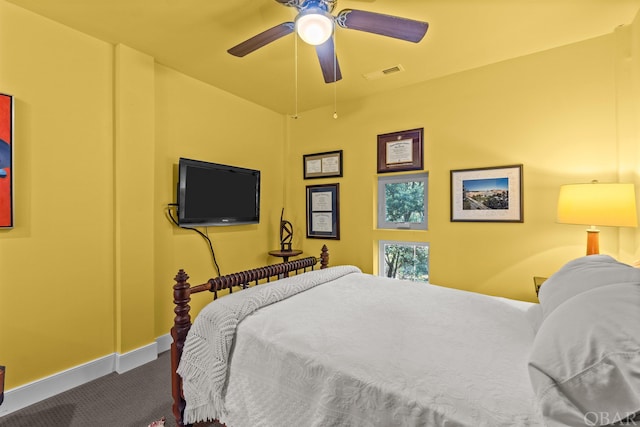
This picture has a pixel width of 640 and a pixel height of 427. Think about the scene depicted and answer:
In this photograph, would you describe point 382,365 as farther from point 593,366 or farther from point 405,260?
point 405,260

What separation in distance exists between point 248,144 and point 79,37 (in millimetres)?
1699

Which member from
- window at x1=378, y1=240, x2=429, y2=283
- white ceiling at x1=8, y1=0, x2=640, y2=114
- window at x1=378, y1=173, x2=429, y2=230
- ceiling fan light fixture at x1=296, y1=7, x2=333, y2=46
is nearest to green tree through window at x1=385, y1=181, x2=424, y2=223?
window at x1=378, y1=173, x2=429, y2=230

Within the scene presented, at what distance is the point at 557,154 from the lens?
2484 millimetres

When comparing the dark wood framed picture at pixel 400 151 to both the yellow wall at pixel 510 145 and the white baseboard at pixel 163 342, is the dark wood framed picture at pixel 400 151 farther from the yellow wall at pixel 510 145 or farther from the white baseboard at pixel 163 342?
the white baseboard at pixel 163 342

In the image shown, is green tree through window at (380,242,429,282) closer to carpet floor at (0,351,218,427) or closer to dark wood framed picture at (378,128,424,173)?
dark wood framed picture at (378,128,424,173)

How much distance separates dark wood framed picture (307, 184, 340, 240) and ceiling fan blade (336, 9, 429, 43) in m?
1.94

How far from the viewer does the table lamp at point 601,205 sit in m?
1.90

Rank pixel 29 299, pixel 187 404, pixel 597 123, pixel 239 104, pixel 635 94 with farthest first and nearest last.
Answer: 1. pixel 239 104
2. pixel 597 123
3. pixel 635 94
4. pixel 29 299
5. pixel 187 404

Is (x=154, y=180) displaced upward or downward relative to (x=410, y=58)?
downward

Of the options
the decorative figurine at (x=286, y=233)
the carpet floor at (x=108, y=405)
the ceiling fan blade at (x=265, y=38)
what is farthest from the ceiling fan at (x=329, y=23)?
the decorative figurine at (x=286, y=233)

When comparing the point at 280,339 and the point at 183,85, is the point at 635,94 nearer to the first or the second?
the point at 280,339

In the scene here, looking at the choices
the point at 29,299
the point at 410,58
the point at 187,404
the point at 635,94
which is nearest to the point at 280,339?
the point at 187,404

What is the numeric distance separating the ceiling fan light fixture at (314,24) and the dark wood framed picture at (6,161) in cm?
186

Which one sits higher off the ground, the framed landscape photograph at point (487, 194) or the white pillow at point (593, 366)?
the framed landscape photograph at point (487, 194)
